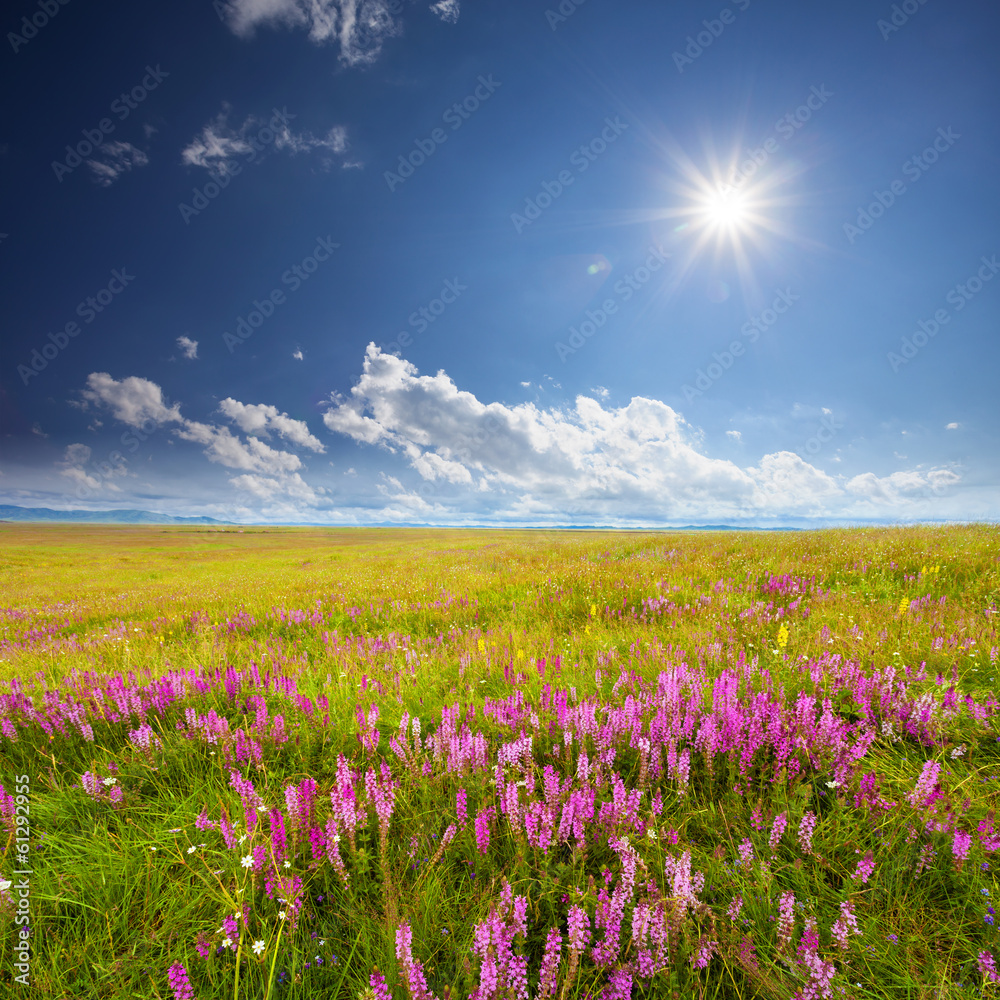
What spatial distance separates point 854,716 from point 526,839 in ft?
8.92

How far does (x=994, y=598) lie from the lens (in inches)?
217

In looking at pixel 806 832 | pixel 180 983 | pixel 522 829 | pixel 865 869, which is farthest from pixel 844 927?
pixel 180 983

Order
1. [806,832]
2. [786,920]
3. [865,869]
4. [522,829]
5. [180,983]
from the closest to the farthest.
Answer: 1. [180,983]
2. [786,920]
3. [865,869]
4. [806,832]
5. [522,829]

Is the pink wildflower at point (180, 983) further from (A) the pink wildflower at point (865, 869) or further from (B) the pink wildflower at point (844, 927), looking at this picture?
(A) the pink wildflower at point (865, 869)

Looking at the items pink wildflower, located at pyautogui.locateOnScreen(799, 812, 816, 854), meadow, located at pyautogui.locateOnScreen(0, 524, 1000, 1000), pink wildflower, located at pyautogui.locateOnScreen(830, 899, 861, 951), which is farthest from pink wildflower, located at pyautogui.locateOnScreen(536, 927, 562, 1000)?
pink wildflower, located at pyautogui.locateOnScreen(799, 812, 816, 854)

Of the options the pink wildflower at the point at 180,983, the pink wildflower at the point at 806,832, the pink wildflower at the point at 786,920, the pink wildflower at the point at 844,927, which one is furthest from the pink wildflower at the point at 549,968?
the pink wildflower at the point at 806,832

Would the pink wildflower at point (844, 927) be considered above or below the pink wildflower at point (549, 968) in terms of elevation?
above

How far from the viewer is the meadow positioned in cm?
151

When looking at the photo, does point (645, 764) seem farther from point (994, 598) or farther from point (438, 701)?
point (994, 598)

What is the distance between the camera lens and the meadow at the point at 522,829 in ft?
4.94

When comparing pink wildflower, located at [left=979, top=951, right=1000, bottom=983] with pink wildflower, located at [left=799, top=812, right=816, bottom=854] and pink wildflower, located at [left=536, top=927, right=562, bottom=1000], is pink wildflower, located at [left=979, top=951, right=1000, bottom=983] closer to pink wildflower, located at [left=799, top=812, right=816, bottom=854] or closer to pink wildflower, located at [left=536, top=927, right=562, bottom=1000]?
pink wildflower, located at [left=799, top=812, right=816, bottom=854]

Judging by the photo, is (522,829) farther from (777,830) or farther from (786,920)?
(777,830)

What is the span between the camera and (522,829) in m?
2.05

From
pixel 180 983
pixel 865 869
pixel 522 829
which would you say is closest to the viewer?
pixel 180 983
